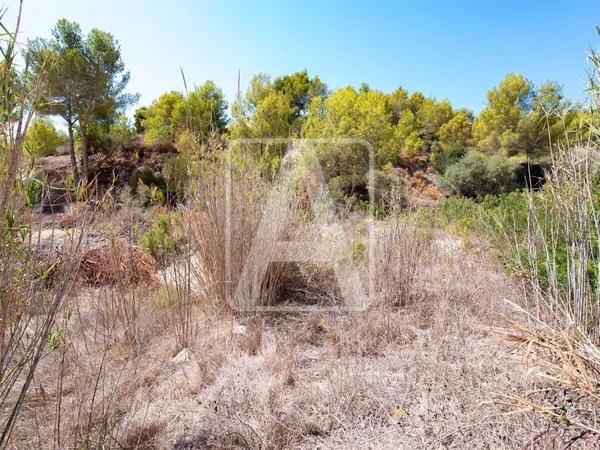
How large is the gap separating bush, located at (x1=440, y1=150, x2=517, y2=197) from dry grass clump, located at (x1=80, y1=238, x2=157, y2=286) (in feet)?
35.7

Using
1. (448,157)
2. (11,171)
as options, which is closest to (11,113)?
(11,171)

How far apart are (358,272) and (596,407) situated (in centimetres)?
157

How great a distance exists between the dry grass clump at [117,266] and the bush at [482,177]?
1088 centimetres

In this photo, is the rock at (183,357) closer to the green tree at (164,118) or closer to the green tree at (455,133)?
the green tree at (164,118)

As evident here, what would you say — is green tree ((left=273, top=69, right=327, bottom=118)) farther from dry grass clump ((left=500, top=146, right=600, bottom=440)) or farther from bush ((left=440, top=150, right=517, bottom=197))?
dry grass clump ((left=500, top=146, right=600, bottom=440))

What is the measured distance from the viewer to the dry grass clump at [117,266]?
1881 millimetres

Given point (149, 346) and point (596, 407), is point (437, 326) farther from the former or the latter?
point (149, 346)

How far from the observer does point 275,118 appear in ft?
26.0

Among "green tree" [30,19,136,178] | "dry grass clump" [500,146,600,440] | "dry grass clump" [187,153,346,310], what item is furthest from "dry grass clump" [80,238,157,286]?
"green tree" [30,19,136,178]

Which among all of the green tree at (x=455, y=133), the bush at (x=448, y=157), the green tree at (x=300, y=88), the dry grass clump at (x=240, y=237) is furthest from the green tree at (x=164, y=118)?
the green tree at (x=455, y=133)

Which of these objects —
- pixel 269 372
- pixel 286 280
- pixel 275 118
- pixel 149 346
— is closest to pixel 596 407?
pixel 269 372

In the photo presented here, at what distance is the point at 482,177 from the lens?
11.4 m

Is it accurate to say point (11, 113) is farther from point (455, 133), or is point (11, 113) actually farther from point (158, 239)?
point (455, 133)

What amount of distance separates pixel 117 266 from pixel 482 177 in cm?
1206
